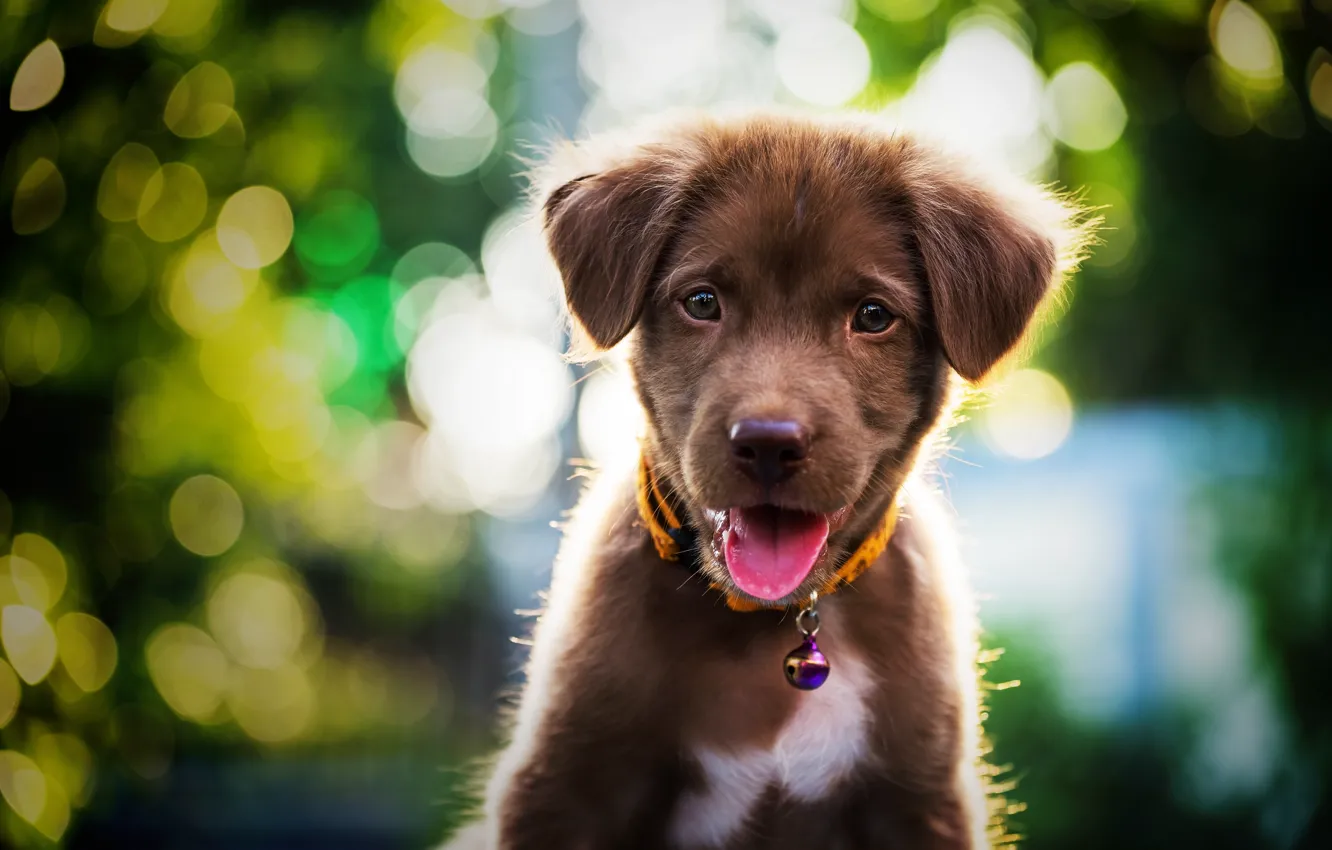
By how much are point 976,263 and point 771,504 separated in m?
0.73

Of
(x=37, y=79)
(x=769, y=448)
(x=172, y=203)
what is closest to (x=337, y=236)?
(x=172, y=203)

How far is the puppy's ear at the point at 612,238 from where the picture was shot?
2330 millimetres

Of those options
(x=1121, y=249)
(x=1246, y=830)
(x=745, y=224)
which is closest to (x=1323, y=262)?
(x=1121, y=249)

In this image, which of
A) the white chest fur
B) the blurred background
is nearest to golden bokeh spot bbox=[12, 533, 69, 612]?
the blurred background

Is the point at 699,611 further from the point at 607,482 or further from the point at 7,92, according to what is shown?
the point at 7,92

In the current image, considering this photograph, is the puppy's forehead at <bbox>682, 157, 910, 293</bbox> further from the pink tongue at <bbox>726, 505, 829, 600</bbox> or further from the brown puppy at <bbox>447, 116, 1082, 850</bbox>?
the pink tongue at <bbox>726, 505, 829, 600</bbox>

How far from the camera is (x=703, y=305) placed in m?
2.33

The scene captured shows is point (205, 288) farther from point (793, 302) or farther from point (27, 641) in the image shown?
point (793, 302)

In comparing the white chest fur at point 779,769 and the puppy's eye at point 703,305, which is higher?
the puppy's eye at point 703,305

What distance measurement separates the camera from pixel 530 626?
114 inches

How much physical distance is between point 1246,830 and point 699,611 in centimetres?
239

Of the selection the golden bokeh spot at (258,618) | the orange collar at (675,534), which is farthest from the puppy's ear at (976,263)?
the golden bokeh spot at (258,618)

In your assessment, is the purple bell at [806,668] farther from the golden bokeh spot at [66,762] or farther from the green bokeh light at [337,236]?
the green bokeh light at [337,236]

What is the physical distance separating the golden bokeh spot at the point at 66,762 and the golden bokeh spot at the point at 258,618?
1377mm
